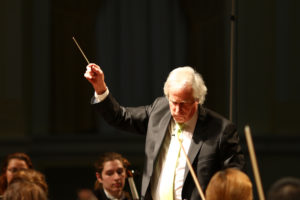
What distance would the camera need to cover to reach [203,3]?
6.07 metres

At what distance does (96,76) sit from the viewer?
11.0 ft

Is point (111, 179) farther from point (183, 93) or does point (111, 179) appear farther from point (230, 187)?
point (230, 187)

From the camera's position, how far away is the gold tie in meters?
3.28

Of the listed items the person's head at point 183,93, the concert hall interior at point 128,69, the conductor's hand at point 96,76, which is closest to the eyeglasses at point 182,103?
the person's head at point 183,93

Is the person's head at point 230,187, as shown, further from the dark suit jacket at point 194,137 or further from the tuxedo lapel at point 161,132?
the tuxedo lapel at point 161,132

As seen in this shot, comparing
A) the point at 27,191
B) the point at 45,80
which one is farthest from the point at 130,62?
the point at 27,191

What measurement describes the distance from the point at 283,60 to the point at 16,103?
2359 mm

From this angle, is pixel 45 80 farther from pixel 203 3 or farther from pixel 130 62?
pixel 203 3

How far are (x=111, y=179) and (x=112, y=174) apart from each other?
32 millimetres

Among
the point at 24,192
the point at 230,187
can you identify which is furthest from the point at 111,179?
the point at 230,187

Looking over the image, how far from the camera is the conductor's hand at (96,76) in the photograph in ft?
10.9

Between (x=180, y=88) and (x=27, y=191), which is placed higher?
(x=180, y=88)

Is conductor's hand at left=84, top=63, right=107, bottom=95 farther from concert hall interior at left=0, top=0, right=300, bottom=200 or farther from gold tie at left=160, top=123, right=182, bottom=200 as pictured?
concert hall interior at left=0, top=0, right=300, bottom=200

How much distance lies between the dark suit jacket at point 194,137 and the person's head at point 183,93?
131 mm
